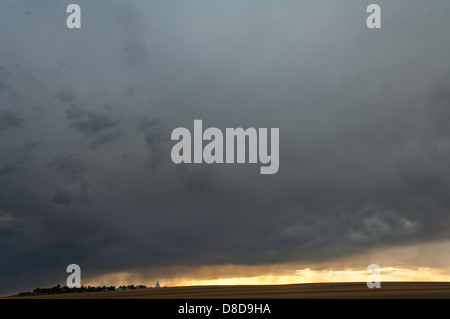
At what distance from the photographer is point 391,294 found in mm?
43812
